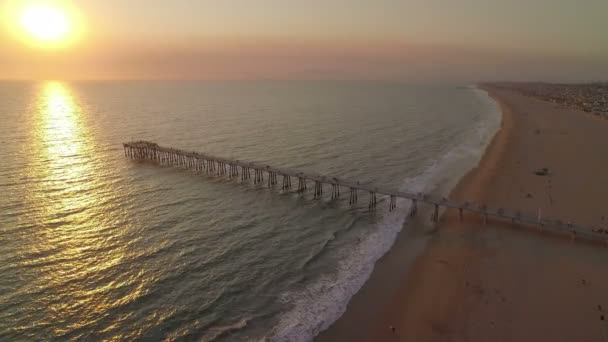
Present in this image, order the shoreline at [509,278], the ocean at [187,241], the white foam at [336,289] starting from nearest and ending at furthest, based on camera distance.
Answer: the shoreline at [509,278] < the white foam at [336,289] < the ocean at [187,241]

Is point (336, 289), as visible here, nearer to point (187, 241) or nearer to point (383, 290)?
point (383, 290)

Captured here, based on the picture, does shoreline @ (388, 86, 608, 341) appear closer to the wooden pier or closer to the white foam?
the wooden pier

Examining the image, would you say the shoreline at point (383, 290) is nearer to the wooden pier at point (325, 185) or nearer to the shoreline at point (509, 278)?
the shoreline at point (509, 278)

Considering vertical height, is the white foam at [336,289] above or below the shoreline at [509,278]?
below

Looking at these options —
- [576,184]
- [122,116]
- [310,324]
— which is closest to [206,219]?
[310,324]

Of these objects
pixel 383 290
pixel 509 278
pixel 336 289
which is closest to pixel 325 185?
pixel 336 289

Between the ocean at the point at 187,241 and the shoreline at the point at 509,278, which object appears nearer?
the shoreline at the point at 509,278

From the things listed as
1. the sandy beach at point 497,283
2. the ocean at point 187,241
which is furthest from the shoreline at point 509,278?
the ocean at point 187,241
